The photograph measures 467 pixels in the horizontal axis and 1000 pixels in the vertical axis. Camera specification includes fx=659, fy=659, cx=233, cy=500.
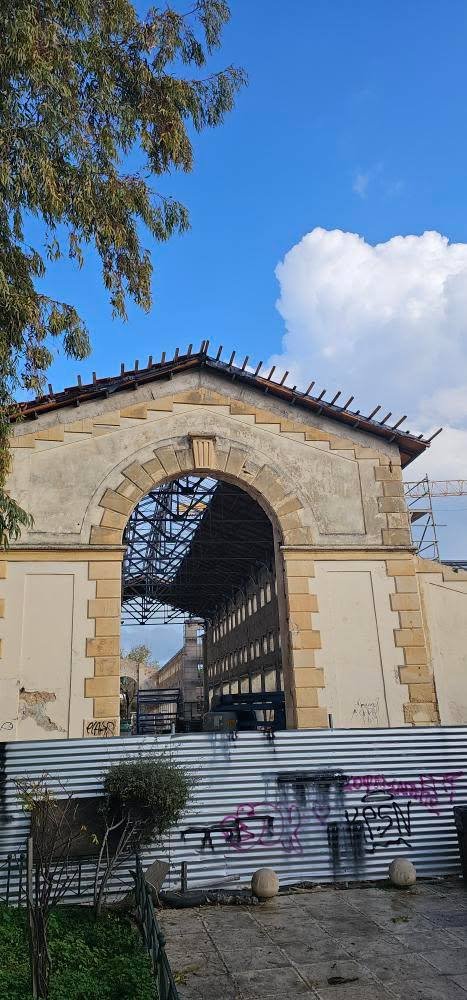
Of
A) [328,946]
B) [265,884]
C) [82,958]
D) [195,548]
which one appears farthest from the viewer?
[195,548]

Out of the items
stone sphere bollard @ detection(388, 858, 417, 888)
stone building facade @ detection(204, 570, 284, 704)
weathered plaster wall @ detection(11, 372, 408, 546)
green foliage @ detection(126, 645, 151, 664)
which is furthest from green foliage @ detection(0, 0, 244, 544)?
green foliage @ detection(126, 645, 151, 664)

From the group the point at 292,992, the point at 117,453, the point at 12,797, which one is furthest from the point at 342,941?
the point at 117,453

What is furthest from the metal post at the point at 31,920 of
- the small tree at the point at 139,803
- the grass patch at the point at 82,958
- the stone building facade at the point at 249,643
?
the stone building facade at the point at 249,643

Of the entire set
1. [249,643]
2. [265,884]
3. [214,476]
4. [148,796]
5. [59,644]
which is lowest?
[265,884]

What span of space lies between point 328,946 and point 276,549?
298 inches

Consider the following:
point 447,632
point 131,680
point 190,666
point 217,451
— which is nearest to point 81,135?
point 217,451

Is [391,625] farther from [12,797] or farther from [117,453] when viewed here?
[12,797]

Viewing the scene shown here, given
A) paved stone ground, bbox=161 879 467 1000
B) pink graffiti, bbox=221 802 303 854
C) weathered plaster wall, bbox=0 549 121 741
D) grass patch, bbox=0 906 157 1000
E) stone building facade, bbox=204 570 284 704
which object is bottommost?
paved stone ground, bbox=161 879 467 1000

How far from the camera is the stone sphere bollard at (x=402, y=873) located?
9.70 meters

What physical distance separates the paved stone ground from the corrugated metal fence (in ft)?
2.47

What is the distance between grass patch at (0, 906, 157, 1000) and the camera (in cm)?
609

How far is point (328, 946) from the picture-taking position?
7.39m

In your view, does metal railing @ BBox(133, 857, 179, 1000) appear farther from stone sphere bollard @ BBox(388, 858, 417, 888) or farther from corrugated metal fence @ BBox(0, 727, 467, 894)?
stone sphere bollard @ BBox(388, 858, 417, 888)

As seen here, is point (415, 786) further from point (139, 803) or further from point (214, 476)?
point (214, 476)
